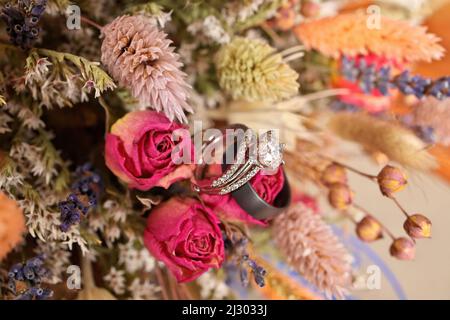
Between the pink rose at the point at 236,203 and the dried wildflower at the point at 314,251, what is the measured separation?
2.9 inches

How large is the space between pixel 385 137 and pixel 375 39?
0.12 meters

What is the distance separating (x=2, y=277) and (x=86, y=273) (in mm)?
97

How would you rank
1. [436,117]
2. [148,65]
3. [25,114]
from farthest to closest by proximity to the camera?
[436,117]
[25,114]
[148,65]

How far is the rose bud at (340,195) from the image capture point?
67 cm

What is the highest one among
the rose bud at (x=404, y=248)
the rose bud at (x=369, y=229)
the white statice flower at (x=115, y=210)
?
the white statice flower at (x=115, y=210)

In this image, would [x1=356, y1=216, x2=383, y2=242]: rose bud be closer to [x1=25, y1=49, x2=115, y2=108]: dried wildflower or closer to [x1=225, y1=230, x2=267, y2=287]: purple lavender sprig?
[x1=225, y1=230, x2=267, y2=287]: purple lavender sprig

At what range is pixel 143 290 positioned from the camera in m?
0.68

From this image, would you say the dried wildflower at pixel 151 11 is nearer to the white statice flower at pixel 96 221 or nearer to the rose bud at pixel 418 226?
the white statice flower at pixel 96 221

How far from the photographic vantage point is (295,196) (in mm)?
788

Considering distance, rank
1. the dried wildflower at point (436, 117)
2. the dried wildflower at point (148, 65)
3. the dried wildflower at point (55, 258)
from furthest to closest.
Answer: the dried wildflower at point (436, 117)
the dried wildflower at point (55, 258)
the dried wildflower at point (148, 65)

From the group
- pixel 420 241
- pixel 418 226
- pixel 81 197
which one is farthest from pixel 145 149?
pixel 420 241

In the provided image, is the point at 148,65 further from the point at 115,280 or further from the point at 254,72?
the point at 115,280

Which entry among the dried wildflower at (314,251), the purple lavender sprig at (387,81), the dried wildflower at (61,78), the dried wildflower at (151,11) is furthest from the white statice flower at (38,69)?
the purple lavender sprig at (387,81)
